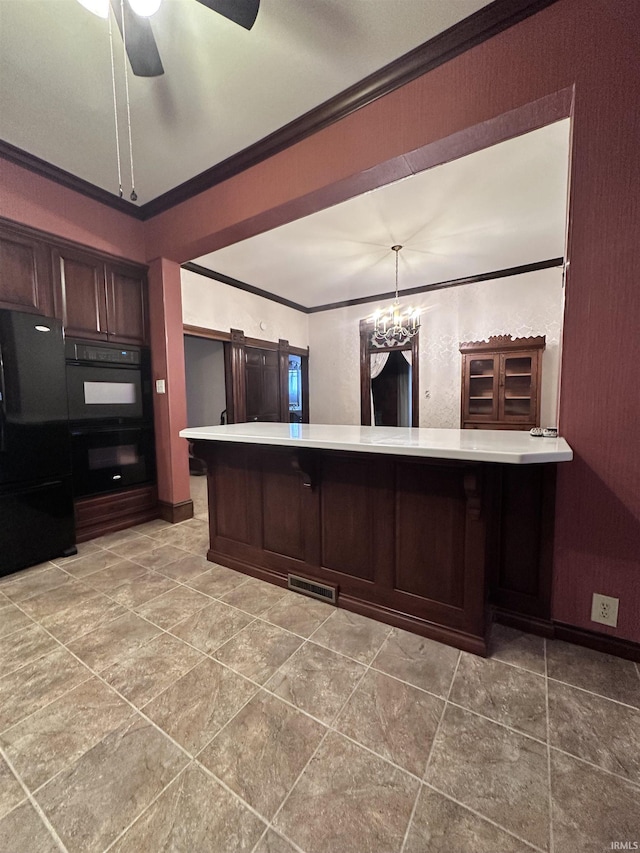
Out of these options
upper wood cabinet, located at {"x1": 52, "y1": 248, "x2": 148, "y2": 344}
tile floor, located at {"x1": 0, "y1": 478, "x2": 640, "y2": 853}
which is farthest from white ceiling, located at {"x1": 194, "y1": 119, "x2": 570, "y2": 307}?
tile floor, located at {"x1": 0, "y1": 478, "x2": 640, "y2": 853}

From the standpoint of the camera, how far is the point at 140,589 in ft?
7.02

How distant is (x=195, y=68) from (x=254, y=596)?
9.82 feet

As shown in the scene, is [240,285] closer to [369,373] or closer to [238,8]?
[369,373]

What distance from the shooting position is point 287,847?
0.88 meters

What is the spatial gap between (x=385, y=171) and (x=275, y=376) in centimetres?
401

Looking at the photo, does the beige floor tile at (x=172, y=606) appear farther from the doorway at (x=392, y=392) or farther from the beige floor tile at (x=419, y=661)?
the doorway at (x=392, y=392)

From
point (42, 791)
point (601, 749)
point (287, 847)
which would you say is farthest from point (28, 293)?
point (601, 749)

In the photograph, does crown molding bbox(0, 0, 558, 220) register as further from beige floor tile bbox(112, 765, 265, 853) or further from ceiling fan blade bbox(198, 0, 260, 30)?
beige floor tile bbox(112, 765, 265, 853)

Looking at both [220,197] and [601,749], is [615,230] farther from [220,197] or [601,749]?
[220,197]

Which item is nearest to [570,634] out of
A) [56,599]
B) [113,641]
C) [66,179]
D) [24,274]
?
[113,641]

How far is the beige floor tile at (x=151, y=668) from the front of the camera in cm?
138

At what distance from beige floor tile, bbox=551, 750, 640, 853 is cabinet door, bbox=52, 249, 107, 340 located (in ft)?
12.3

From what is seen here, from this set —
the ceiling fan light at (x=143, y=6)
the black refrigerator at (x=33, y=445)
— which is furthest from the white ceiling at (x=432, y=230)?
the black refrigerator at (x=33, y=445)

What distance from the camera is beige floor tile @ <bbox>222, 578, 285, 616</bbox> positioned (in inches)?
76.1
